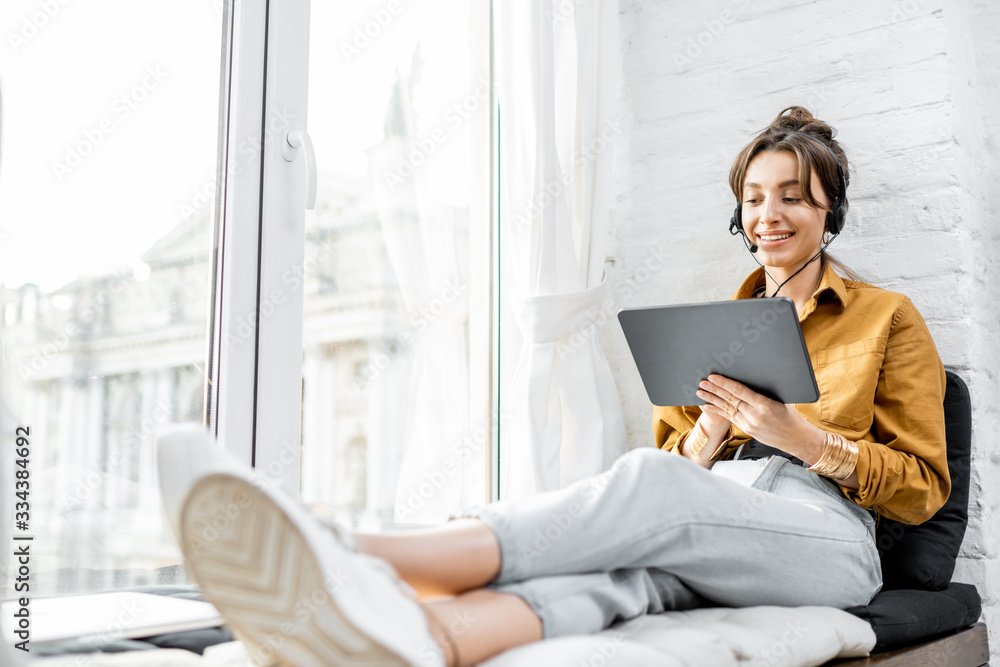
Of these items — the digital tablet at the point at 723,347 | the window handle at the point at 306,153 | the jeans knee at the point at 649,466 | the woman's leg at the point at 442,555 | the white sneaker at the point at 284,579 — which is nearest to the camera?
the white sneaker at the point at 284,579

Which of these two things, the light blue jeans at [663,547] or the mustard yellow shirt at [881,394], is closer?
the light blue jeans at [663,547]

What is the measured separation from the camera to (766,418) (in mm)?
1283

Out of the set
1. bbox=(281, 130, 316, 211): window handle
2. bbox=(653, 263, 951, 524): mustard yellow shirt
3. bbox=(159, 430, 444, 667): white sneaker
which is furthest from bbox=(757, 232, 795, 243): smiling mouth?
bbox=(159, 430, 444, 667): white sneaker

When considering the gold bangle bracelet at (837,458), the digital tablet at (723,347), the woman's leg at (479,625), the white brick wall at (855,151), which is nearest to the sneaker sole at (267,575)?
the woman's leg at (479,625)

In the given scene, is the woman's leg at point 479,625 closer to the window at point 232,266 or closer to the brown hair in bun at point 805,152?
the window at point 232,266

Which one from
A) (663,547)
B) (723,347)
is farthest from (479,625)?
(723,347)

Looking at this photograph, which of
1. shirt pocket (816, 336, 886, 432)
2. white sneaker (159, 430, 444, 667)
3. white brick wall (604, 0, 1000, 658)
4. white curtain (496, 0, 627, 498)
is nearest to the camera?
white sneaker (159, 430, 444, 667)

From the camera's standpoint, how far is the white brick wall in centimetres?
173

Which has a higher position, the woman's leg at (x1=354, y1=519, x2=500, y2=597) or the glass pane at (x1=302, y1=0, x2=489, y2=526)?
the glass pane at (x1=302, y1=0, x2=489, y2=526)

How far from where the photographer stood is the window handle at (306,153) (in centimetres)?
150

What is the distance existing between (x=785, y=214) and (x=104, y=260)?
1238 mm

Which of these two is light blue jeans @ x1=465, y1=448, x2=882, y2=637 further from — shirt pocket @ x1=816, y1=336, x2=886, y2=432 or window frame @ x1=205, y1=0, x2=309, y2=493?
window frame @ x1=205, y1=0, x2=309, y2=493

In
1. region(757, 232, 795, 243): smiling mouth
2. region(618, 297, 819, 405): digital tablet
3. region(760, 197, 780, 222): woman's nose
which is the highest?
region(760, 197, 780, 222): woman's nose

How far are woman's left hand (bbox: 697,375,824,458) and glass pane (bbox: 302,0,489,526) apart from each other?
0.71 metres
